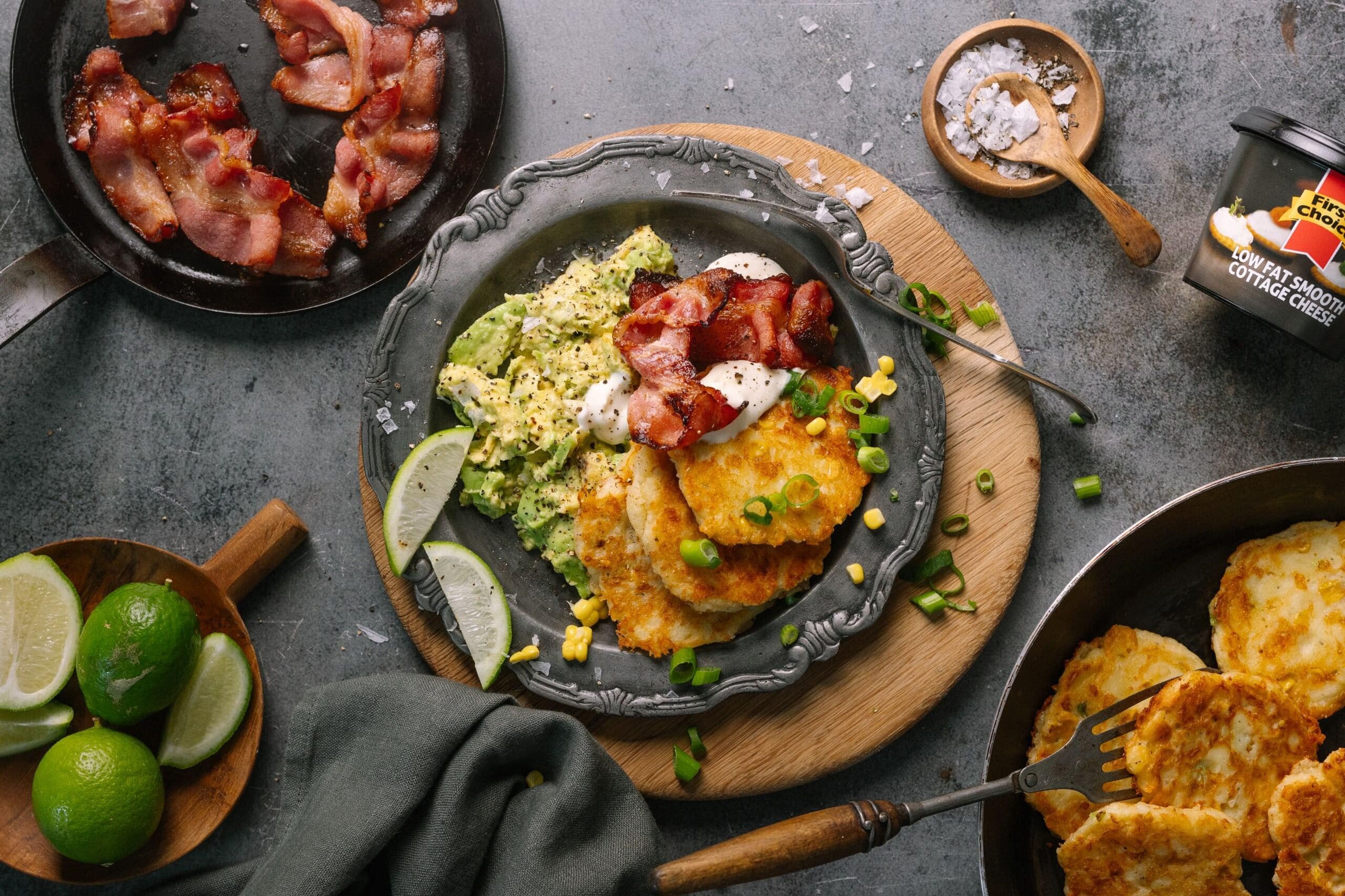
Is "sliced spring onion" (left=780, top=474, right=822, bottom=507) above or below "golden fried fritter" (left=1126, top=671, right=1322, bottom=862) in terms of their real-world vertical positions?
above

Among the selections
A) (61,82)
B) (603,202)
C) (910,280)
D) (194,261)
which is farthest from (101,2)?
(910,280)

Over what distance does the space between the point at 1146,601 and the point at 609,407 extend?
2015 millimetres

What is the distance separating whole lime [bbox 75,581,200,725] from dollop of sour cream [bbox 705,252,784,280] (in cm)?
217

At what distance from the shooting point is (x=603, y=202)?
3.22 m

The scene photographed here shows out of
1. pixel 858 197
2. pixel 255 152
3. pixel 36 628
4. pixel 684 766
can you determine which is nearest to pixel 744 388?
pixel 858 197

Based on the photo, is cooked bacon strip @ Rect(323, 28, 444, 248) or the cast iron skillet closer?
the cast iron skillet

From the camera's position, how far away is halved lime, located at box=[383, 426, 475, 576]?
3.09 metres

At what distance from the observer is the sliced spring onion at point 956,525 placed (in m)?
3.15

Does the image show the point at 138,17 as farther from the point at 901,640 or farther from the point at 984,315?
the point at 901,640

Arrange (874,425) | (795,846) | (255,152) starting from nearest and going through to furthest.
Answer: (795,846)
(874,425)
(255,152)

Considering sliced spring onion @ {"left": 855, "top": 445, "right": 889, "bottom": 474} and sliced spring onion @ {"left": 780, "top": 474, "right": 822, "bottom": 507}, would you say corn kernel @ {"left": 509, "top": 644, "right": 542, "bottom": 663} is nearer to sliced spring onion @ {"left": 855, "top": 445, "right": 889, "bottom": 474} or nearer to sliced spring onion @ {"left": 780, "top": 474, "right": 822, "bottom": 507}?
sliced spring onion @ {"left": 780, "top": 474, "right": 822, "bottom": 507}

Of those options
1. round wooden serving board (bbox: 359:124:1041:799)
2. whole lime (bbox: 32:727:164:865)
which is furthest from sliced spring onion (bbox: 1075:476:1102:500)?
whole lime (bbox: 32:727:164:865)

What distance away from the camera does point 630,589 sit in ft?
10.3

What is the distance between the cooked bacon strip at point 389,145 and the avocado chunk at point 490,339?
614mm
